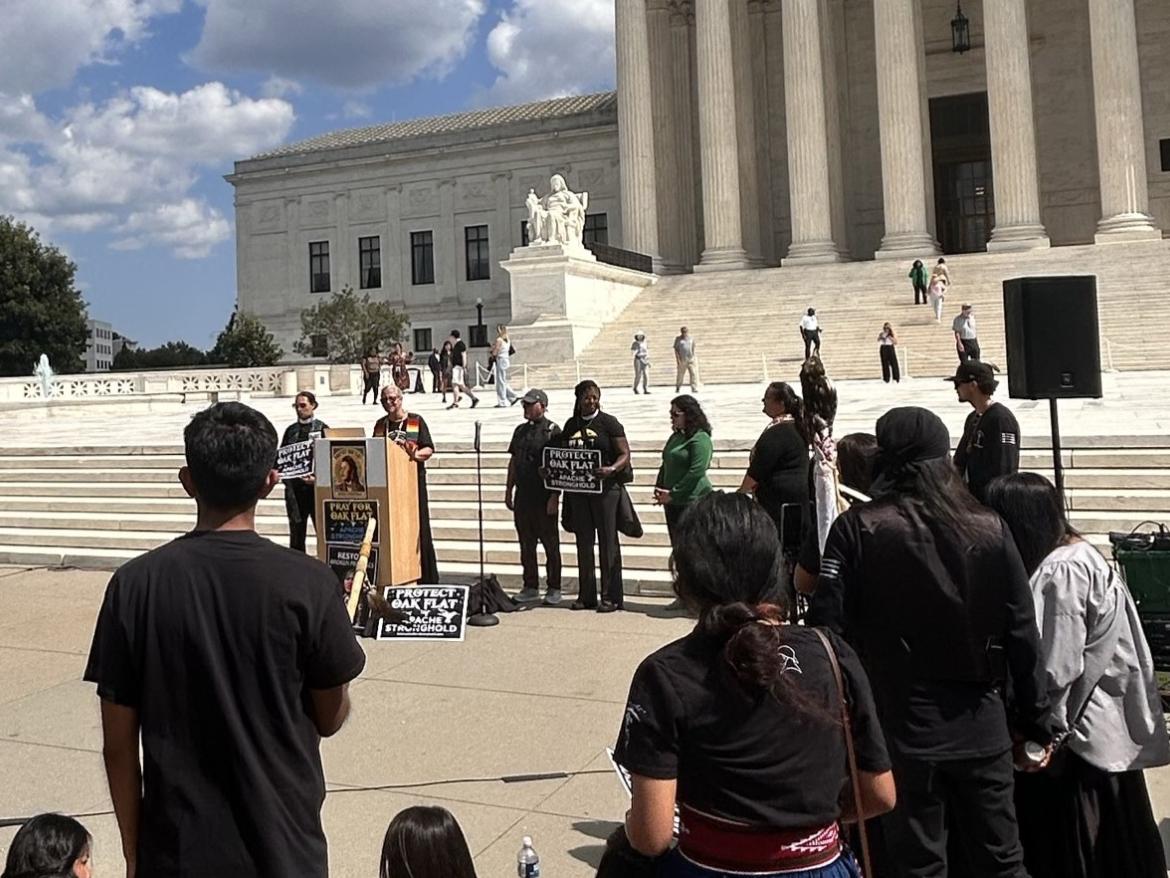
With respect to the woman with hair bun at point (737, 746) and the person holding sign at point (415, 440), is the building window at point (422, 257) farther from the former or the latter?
the woman with hair bun at point (737, 746)

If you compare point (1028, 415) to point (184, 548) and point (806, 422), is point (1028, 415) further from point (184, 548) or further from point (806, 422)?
point (184, 548)

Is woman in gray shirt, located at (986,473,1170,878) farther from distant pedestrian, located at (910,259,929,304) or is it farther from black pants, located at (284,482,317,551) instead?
distant pedestrian, located at (910,259,929,304)

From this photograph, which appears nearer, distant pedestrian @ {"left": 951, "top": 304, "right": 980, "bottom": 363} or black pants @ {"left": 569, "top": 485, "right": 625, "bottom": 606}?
black pants @ {"left": 569, "top": 485, "right": 625, "bottom": 606}

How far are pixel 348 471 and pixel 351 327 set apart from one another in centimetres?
4177

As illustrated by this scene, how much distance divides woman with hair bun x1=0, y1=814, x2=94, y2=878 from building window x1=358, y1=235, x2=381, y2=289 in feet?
183

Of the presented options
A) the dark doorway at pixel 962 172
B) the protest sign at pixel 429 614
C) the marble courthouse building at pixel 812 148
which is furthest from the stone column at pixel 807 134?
the protest sign at pixel 429 614

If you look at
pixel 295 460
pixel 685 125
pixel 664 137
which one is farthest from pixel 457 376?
pixel 685 125

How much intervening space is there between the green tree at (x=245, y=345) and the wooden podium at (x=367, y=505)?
45.1 meters

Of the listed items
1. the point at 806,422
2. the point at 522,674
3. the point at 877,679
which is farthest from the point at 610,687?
the point at 877,679

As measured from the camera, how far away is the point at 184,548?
265 centimetres

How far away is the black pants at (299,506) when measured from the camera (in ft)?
30.3

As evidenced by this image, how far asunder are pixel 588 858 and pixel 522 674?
2770mm

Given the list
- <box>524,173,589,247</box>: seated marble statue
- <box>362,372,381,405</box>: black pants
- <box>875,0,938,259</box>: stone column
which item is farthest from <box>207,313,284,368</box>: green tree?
<box>875,0,938,259</box>: stone column

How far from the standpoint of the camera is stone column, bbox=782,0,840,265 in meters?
36.8
